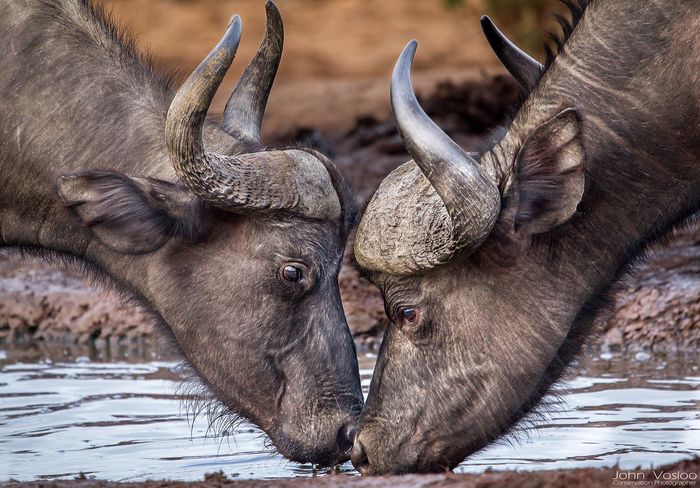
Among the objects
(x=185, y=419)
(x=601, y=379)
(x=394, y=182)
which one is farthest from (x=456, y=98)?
(x=394, y=182)

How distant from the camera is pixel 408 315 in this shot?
6.71m

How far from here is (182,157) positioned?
6.64 meters

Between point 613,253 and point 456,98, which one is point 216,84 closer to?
point 613,253

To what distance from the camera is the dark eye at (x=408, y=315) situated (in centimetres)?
669

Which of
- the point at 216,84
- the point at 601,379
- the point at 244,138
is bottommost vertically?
the point at 601,379

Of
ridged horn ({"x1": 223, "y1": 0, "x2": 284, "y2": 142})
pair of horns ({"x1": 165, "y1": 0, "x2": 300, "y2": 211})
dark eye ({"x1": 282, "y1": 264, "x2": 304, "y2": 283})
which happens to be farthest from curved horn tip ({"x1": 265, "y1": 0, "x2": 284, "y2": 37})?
dark eye ({"x1": 282, "y1": 264, "x2": 304, "y2": 283})

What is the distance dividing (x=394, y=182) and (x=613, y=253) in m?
1.09

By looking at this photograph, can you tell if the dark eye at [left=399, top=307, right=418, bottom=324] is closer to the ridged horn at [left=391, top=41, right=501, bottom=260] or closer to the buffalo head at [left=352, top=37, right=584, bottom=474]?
the buffalo head at [left=352, top=37, right=584, bottom=474]

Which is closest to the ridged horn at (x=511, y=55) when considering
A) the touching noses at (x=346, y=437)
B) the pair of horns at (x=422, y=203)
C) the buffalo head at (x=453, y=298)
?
the pair of horns at (x=422, y=203)

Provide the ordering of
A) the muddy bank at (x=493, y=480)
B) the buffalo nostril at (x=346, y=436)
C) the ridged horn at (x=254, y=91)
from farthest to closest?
1. the ridged horn at (x=254, y=91)
2. the buffalo nostril at (x=346, y=436)
3. the muddy bank at (x=493, y=480)

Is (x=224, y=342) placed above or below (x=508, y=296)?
below

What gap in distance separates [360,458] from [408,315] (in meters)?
0.73

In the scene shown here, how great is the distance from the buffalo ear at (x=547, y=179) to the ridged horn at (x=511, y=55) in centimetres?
123

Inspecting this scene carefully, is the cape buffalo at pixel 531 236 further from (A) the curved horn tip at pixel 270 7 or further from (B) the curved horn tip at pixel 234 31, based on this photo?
(A) the curved horn tip at pixel 270 7
